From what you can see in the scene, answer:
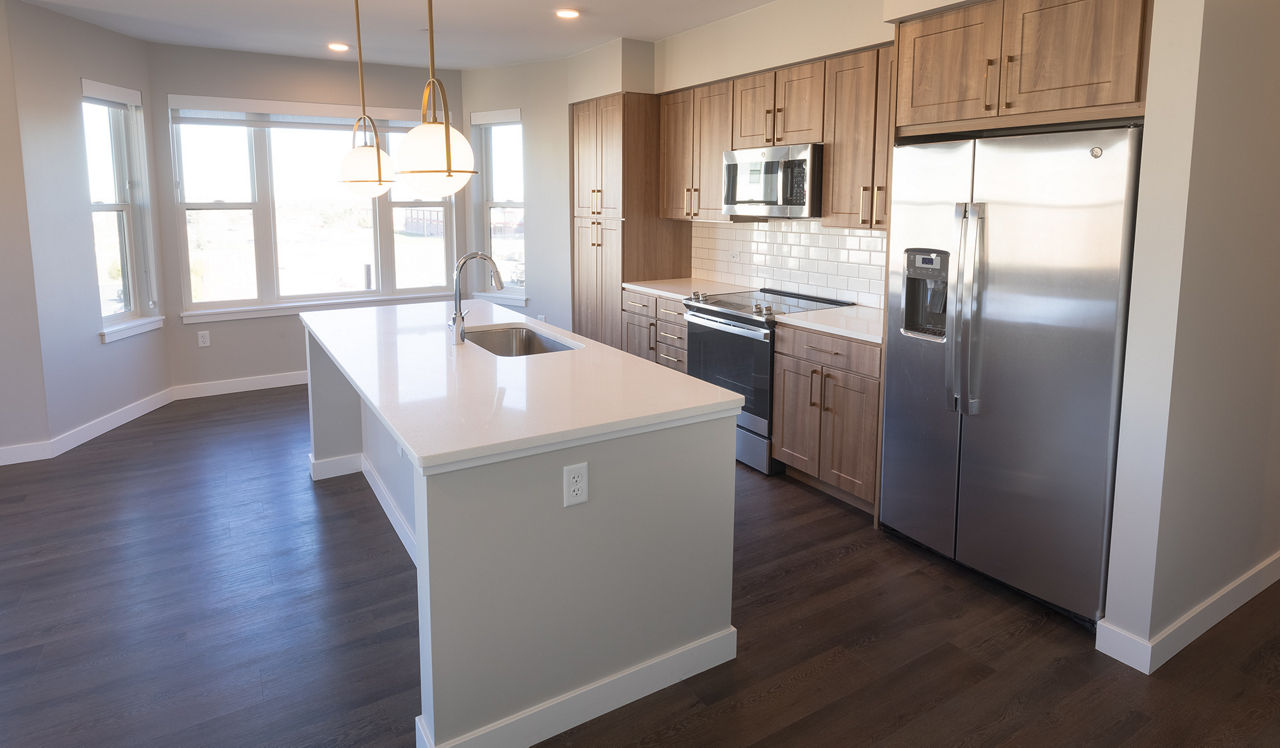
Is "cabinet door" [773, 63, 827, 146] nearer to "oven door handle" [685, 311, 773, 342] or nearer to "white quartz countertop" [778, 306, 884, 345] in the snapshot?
"white quartz countertop" [778, 306, 884, 345]

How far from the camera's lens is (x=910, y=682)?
2504mm

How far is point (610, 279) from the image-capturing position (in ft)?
18.3

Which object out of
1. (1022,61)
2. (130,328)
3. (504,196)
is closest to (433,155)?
(1022,61)

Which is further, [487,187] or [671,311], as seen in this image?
[487,187]

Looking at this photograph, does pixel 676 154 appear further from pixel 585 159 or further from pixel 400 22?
pixel 400 22

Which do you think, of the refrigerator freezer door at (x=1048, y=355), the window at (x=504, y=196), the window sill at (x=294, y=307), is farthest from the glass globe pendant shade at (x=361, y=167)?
the window at (x=504, y=196)

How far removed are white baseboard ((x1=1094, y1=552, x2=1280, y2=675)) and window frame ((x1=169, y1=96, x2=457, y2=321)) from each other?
5574 millimetres

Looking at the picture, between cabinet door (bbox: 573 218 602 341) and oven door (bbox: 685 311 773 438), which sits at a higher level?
cabinet door (bbox: 573 218 602 341)

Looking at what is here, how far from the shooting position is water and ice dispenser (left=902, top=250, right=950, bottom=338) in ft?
10.1

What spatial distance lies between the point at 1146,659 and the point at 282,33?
563 centimetres

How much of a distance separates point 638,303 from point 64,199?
11.3 ft

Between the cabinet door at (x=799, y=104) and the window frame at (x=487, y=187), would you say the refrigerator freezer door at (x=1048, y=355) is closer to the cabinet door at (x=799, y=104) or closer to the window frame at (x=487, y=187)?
the cabinet door at (x=799, y=104)

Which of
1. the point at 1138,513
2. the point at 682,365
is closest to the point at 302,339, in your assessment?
the point at 682,365

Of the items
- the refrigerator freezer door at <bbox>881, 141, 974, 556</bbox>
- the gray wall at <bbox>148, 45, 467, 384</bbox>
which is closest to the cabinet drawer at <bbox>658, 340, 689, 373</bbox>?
the refrigerator freezer door at <bbox>881, 141, 974, 556</bbox>
